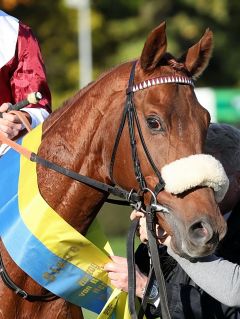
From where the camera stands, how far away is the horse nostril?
128 inches

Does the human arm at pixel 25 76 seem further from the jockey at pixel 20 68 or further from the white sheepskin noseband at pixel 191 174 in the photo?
the white sheepskin noseband at pixel 191 174

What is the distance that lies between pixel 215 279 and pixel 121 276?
1.35 feet

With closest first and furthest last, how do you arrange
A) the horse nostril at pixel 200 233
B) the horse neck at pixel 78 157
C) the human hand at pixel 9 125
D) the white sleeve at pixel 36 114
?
the horse nostril at pixel 200 233 → the horse neck at pixel 78 157 → the human hand at pixel 9 125 → the white sleeve at pixel 36 114

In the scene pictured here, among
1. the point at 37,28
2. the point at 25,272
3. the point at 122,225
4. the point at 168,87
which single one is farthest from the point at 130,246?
the point at 37,28

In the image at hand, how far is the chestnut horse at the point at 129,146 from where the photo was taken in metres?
3.34

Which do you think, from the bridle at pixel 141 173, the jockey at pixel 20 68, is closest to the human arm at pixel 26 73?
the jockey at pixel 20 68

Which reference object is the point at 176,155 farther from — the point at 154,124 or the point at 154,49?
the point at 154,49

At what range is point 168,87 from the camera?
11.4 ft

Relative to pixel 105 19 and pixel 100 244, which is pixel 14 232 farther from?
pixel 105 19

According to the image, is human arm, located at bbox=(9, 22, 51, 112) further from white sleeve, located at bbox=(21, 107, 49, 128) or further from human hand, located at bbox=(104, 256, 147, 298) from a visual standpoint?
human hand, located at bbox=(104, 256, 147, 298)

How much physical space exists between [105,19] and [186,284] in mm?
26502

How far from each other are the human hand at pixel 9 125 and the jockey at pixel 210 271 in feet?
2.15

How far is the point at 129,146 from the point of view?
11.5 ft

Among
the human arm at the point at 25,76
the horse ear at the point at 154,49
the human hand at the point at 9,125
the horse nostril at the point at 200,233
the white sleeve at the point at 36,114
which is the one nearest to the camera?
the horse nostril at the point at 200,233
